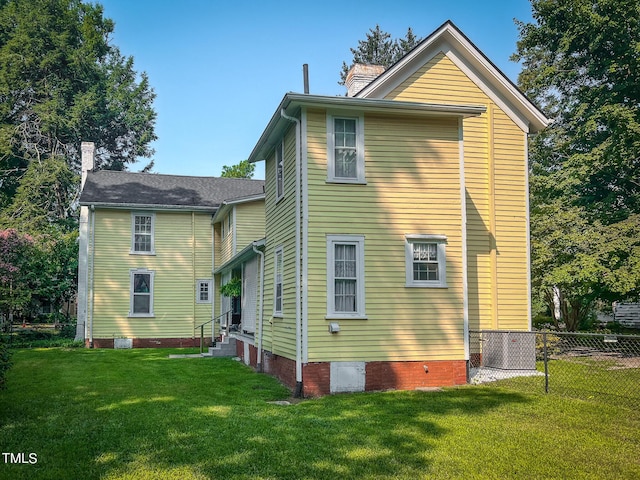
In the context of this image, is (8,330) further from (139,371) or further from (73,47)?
(73,47)

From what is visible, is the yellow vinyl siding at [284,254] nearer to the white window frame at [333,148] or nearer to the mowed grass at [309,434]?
the white window frame at [333,148]

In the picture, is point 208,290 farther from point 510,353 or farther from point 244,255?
point 510,353

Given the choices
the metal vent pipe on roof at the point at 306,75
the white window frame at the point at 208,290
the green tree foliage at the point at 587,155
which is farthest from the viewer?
the white window frame at the point at 208,290

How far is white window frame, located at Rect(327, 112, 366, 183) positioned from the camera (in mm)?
11898

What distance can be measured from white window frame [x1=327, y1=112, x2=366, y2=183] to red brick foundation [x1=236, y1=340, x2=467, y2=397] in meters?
3.81

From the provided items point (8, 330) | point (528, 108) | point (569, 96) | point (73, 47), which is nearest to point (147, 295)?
point (8, 330)

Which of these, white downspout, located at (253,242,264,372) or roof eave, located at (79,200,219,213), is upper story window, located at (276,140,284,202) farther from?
roof eave, located at (79,200,219,213)

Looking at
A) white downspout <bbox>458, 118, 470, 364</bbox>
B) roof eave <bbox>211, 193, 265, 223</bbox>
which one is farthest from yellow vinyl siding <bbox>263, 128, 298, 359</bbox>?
roof eave <bbox>211, 193, 265, 223</bbox>

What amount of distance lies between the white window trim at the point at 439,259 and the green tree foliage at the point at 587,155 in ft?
24.0

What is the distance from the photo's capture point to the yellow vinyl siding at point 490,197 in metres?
14.0

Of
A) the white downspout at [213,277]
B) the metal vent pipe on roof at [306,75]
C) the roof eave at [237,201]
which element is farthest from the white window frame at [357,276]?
the white downspout at [213,277]

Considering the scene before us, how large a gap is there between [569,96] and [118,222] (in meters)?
22.2

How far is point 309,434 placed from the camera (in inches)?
309

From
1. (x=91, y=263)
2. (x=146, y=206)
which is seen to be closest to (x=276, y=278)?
(x=146, y=206)
